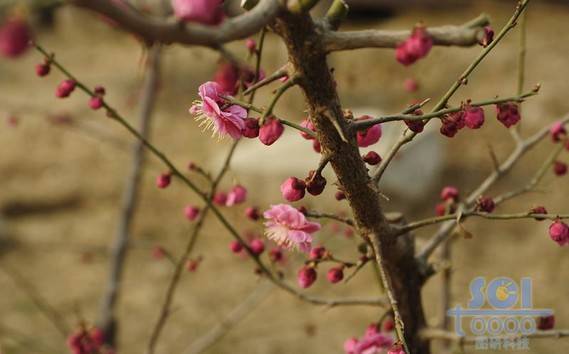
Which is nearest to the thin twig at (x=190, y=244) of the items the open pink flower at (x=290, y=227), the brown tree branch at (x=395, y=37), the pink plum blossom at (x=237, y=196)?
the pink plum blossom at (x=237, y=196)

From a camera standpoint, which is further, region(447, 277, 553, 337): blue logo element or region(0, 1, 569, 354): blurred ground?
region(0, 1, 569, 354): blurred ground

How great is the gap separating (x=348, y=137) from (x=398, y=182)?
2756 mm

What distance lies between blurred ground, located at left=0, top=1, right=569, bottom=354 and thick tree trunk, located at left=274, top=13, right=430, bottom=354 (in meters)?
0.68

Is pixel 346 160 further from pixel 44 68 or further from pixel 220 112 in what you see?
pixel 44 68

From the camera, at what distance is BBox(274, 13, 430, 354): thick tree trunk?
711mm

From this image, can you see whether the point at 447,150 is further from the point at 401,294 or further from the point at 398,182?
the point at 401,294

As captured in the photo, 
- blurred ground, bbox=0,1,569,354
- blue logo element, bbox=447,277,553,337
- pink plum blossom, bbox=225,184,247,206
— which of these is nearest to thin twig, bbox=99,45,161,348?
blurred ground, bbox=0,1,569,354

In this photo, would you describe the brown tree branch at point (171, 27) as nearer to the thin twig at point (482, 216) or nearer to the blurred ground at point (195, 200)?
the thin twig at point (482, 216)

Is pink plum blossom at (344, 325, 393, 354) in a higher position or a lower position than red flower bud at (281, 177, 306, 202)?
lower

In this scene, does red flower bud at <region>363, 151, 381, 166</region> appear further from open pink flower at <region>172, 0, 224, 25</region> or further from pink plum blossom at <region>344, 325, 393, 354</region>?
open pink flower at <region>172, 0, 224, 25</region>

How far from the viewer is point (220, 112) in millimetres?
802

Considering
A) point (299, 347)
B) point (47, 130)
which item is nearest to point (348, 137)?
point (299, 347)

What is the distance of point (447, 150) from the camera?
4.09 m

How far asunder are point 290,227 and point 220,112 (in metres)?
0.19
